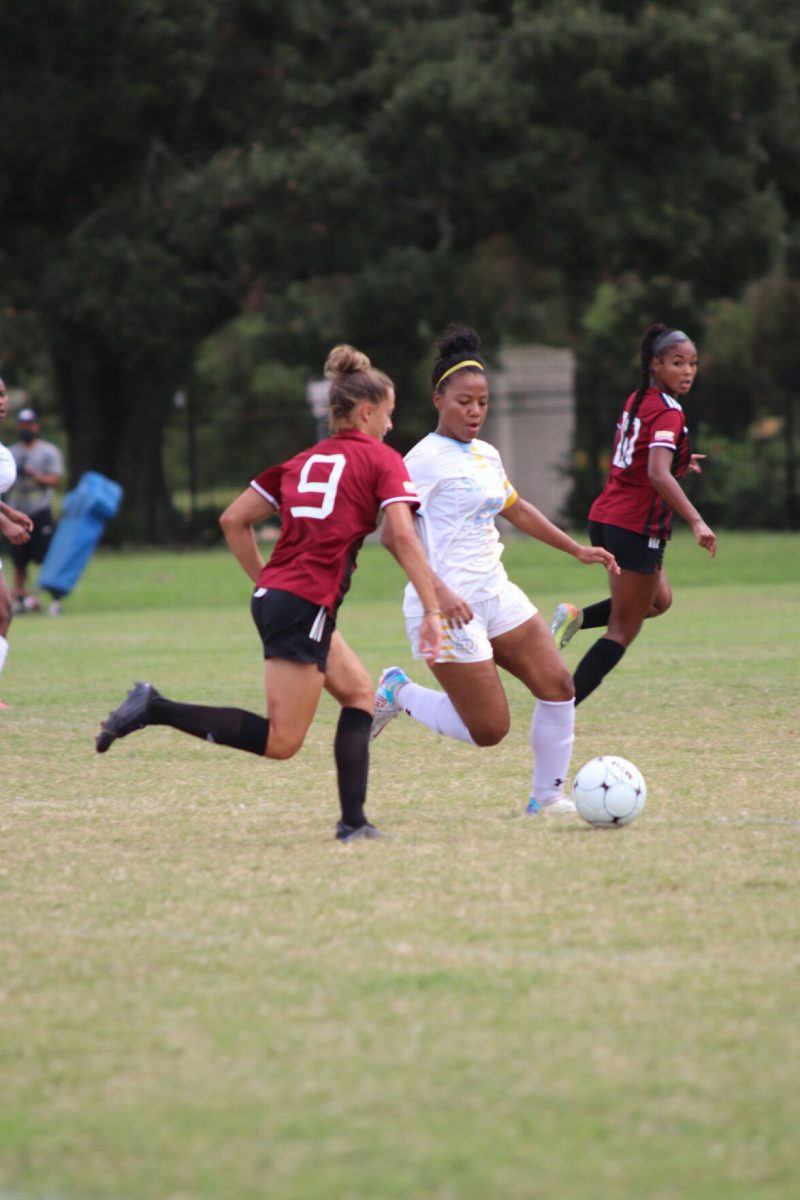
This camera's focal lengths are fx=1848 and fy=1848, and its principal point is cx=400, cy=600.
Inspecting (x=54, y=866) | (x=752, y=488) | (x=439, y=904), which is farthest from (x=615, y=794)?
(x=752, y=488)

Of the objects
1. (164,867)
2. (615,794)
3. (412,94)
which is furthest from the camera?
(412,94)

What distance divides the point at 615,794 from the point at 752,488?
26392 millimetres

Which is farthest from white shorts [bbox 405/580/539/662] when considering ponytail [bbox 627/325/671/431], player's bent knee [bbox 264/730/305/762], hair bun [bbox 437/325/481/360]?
ponytail [bbox 627/325/671/431]

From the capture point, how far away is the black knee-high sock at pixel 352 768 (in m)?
6.86

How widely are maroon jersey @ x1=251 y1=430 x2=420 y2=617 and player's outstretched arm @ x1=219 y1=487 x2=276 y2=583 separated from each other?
188mm

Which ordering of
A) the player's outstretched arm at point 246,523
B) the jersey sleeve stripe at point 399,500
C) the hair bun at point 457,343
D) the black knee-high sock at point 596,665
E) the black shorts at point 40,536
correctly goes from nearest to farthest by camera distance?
the jersey sleeve stripe at point 399,500 → the player's outstretched arm at point 246,523 → the hair bun at point 457,343 → the black knee-high sock at point 596,665 → the black shorts at point 40,536

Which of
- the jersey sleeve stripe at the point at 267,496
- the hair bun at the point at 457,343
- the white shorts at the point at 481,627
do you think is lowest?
the white shorts at the point at 481,627

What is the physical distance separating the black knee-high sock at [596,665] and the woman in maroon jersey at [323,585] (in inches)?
103

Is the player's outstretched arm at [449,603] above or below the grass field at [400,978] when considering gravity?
above

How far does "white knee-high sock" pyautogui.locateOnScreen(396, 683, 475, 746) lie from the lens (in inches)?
305

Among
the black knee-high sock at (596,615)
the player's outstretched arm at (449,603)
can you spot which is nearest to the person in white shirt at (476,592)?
the player's outstretched arm at (449,603)

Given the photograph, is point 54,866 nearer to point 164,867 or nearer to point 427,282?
point 164,867

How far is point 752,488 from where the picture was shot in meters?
32.7

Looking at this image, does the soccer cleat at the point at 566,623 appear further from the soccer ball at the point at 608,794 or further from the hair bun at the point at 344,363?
the hair bun at the point at 344,363
